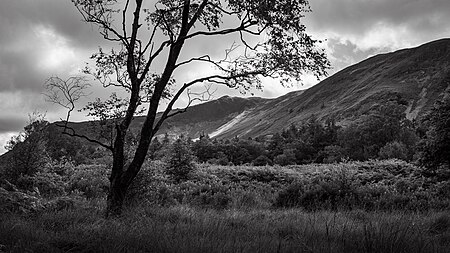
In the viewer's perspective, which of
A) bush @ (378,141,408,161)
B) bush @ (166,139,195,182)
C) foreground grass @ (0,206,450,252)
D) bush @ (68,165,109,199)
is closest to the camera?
foreground grass @ (0,206,450,252)

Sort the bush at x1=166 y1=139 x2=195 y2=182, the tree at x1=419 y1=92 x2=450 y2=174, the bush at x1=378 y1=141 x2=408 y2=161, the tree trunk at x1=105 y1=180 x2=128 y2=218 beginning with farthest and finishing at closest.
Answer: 1. the bush at x1=378 y1=141 x2=408 y2=161
2. the bush at x1=166 y1=139 x2=195 y2=182
3. the tree at x1=419 y1=92 x2=450 y2=174
4. the tree trunk at x1=105 y1=180 x2=128 y2=218

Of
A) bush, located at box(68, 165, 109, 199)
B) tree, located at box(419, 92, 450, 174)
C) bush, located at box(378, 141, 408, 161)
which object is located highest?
tree, located at box(419, 92, 450, 174)

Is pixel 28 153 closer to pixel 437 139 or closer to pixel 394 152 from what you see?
pixel 437 139

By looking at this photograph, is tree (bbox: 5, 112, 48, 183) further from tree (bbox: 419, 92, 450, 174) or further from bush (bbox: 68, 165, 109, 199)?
tree (bbox: 419, 92, 450, 174)

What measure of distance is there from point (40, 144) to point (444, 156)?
1693 centimetres

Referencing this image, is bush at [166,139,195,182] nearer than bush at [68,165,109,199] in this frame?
No

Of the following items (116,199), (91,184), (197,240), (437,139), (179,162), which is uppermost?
(437,139)

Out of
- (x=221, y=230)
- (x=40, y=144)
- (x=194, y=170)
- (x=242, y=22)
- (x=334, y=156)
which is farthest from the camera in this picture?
(x=334, y=156)

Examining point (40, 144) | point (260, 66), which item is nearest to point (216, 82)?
point (260, 66)

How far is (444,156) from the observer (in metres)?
14.1

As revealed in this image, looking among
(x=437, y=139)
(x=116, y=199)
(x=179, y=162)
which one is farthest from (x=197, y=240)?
(x=179, y=162)

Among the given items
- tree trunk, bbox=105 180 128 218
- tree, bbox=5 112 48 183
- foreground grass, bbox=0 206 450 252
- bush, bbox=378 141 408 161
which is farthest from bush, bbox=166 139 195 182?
bush, bbox=378 141 408 161

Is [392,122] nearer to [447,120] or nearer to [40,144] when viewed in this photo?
[447,120]

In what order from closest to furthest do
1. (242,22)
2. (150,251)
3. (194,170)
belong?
(150,251) < (242,22) < (194,170)
